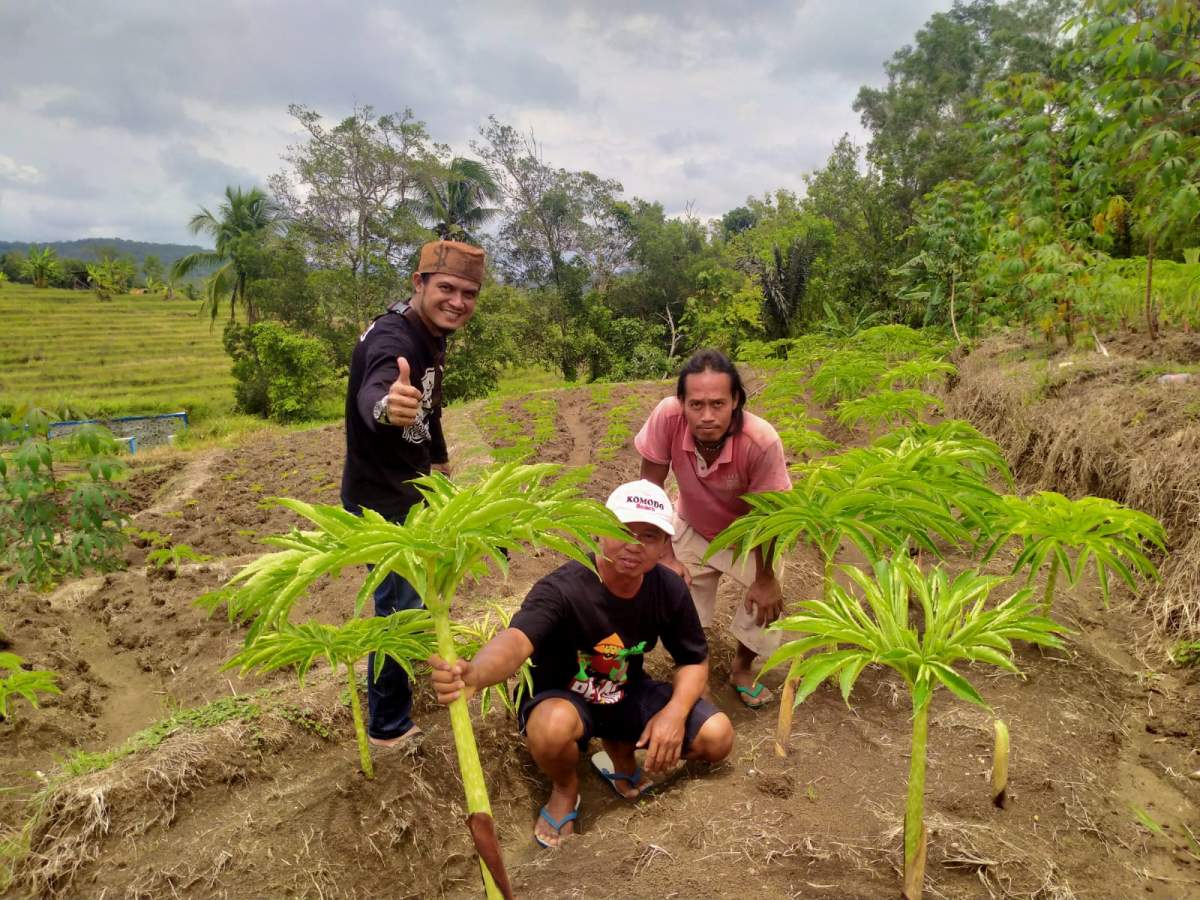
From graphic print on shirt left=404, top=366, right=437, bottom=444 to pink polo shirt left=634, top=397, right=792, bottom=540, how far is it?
1096 millimetres

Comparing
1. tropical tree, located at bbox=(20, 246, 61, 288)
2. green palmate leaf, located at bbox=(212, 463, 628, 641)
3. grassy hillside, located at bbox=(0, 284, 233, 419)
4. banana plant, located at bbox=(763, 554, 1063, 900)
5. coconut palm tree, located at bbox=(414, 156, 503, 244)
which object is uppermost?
coconut palm tree, located at bbox=(414, 156, 503, 244)

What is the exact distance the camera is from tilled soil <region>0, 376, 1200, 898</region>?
81.6 inches

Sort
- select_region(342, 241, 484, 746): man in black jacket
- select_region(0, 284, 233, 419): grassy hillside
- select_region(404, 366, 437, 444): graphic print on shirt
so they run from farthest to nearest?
select_region(0, 284, 233, 419): grassy hillside
select_region(404, 366, 437, 444): graphic print on shirt
select_region(342, 241, 484, 746): man in black jacket

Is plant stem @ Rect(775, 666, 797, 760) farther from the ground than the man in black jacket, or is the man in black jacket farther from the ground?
the man in black jacket

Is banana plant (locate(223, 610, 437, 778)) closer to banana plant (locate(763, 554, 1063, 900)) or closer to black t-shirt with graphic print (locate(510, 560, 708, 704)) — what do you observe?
black t-shirt with graphic print (locate(510, 560, 708, 704))

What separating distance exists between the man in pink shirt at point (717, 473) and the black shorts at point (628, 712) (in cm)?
60

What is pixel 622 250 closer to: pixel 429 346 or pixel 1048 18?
pixel 1048 18

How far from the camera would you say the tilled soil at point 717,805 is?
81.6 inches

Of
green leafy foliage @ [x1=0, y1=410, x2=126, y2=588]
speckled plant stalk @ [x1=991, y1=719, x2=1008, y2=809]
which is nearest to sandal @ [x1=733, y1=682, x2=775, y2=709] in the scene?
speckled plant stalk @ [x1=991, y1=719, x2=1008, y2=809]

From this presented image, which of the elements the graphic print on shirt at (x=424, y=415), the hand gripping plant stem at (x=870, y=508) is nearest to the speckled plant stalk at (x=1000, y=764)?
the hand gripping plant stem at (x=870, y=508)

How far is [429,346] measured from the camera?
117 inches

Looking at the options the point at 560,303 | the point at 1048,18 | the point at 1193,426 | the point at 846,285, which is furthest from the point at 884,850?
the point at 1048,18

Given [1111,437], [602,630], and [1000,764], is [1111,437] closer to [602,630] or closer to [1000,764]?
[1000,764]

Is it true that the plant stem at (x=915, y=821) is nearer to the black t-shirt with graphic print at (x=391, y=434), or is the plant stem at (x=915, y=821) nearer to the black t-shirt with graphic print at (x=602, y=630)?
the black t-shirt with graphic print at (x=602, y=630)
